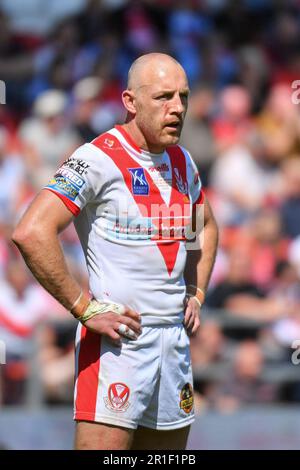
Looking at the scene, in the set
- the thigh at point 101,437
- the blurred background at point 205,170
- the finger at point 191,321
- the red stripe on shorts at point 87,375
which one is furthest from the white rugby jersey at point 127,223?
the blurred background at point 205,170

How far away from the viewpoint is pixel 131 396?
15.1 feet

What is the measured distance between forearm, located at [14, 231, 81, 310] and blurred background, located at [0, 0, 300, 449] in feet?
11.2

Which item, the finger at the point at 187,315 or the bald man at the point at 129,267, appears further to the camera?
the finger at the point at 187,315

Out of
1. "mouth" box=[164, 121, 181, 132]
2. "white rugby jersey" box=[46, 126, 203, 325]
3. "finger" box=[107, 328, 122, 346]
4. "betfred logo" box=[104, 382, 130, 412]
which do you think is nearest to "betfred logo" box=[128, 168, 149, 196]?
"white rugby jersey" box=[46, 126, 203, 325]

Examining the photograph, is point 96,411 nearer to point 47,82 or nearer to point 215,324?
point 215,324

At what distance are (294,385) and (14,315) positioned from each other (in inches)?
101

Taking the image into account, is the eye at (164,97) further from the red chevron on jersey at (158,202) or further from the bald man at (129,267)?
the red chevron on jersey at (158,202)

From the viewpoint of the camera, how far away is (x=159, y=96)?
15.3 feet

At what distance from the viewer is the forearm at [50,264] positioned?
4.45 metres

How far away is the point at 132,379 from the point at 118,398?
102mm

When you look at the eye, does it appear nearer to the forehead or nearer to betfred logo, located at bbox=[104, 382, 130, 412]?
the forehead

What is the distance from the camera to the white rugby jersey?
4.59 metres

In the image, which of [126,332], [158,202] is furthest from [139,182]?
[126,332]
